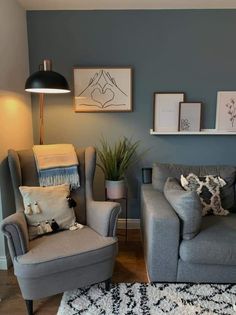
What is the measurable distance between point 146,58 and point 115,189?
4.66 ft

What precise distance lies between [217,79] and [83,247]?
7.12 ft

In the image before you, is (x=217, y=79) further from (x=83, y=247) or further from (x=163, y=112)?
(x=83, y=247)

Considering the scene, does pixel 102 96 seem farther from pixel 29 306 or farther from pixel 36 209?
pixel 29 306

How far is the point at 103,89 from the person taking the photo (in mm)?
2799

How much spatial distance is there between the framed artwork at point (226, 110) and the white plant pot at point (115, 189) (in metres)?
1.25

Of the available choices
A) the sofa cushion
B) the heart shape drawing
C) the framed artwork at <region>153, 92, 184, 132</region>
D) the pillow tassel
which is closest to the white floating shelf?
the framed artwork at <region>153, 92, 184, 132</region>

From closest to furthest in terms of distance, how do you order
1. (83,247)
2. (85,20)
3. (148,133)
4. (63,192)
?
(83,247) < (63,192) < (85,20) < (148,133)

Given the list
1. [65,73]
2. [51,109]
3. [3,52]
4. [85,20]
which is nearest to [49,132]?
[51,109]

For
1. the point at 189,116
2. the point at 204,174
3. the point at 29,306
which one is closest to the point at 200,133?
the point at 189,116

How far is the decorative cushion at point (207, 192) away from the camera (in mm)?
2303

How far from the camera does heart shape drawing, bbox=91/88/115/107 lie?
9.20 ft

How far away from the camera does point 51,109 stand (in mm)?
2869

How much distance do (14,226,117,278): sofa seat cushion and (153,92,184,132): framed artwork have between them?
141 cm

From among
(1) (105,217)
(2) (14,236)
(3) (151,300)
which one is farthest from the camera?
(1) (105,217)
